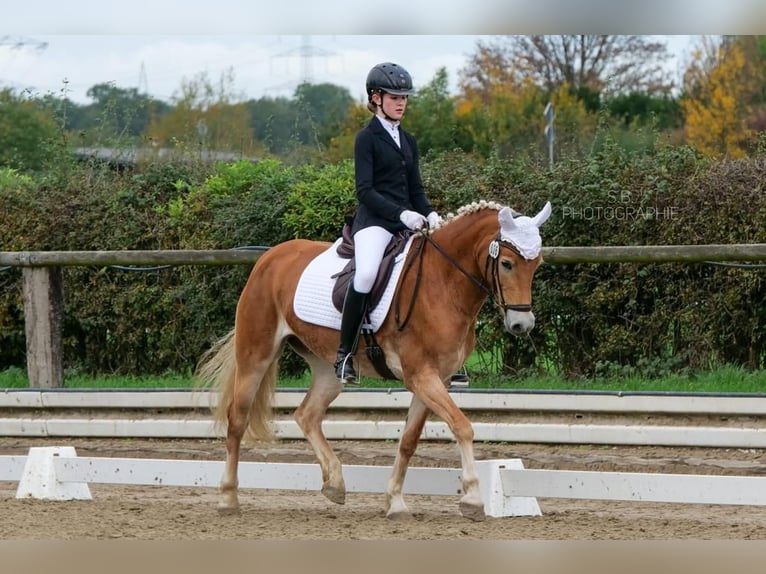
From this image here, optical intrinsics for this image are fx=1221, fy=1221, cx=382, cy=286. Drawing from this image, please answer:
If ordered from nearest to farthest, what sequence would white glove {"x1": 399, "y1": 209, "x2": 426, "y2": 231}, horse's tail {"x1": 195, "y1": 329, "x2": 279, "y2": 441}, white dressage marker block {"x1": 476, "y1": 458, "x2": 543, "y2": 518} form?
white dressage marker block {"x1": 476, "y1": 458, "x2": 543, "y2": 518}
white glove {"x1": 399, "y1": 209, "x2": 426, "y2": 231}
horse's tail {"x1": 195, "y1": 329, "x2": 279, "y2": 441}

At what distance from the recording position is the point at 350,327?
6984mm

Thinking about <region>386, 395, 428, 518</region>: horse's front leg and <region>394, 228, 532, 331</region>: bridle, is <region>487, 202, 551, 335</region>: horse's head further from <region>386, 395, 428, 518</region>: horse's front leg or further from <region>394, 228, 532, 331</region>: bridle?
<region>386, 395, 428, 518</region>: horse's front leg

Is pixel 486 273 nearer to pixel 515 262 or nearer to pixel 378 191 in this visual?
pixel 515 262

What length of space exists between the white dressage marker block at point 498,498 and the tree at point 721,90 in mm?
23932

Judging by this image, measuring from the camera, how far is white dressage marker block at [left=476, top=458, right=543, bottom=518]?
22.3 feet

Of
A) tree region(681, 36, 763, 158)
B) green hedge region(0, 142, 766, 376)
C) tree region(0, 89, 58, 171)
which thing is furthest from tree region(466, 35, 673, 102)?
green hedge region(0, 142, 766, 376)

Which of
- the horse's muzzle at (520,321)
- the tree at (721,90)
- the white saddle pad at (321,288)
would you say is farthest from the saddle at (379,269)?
the tree at (721,90)

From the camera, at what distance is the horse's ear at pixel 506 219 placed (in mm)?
6371

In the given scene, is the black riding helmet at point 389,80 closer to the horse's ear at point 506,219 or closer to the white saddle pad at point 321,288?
the white saddle pad at point 321,288

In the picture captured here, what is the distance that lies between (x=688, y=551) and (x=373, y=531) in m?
1.88

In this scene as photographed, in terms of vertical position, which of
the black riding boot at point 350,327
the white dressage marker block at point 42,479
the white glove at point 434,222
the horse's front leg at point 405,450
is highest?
the white glove at point 434,222

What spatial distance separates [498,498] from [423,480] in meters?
0.53

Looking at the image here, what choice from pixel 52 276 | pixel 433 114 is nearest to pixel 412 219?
pixel 52 276

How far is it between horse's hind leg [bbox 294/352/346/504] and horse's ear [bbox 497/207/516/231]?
1.79 metres
